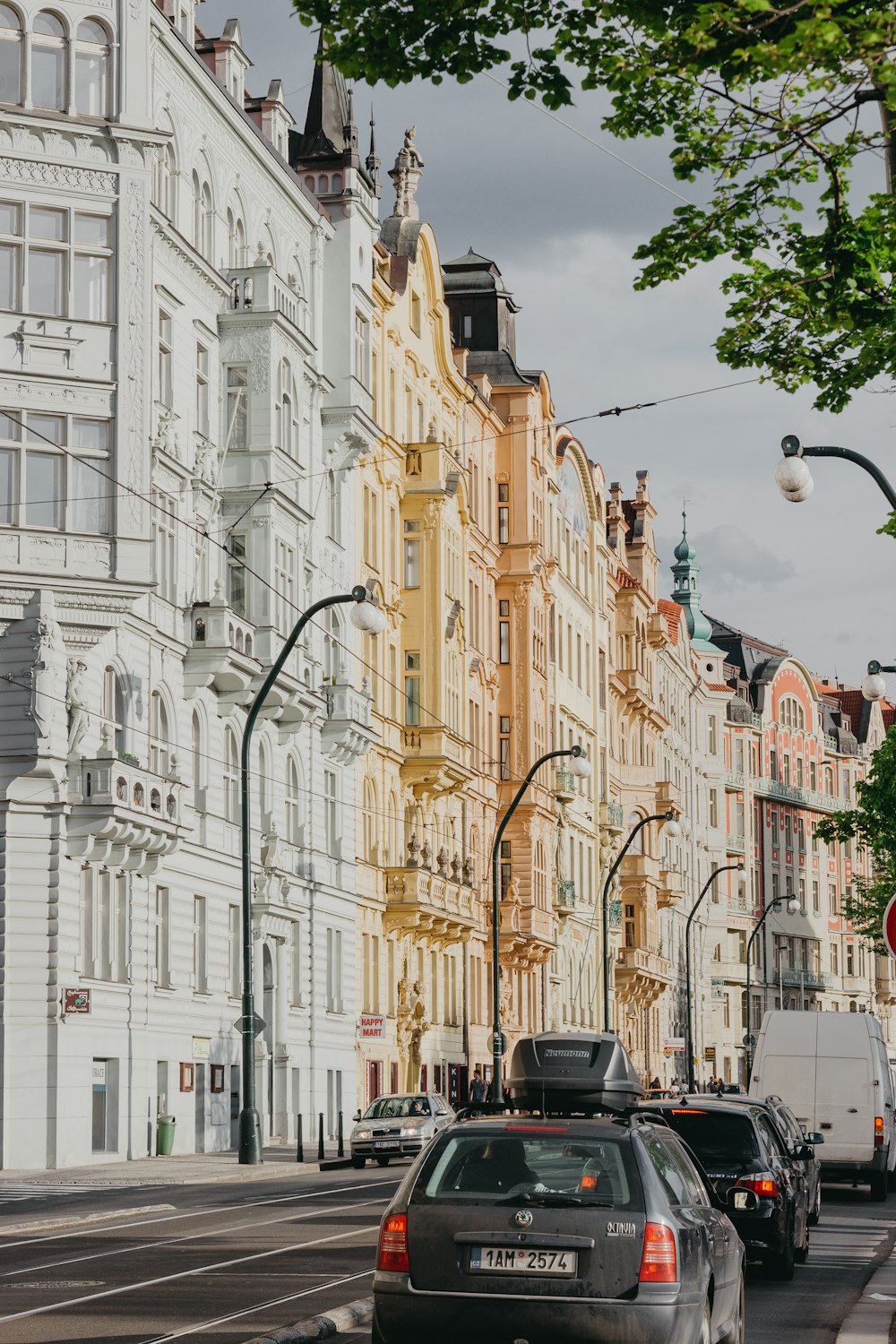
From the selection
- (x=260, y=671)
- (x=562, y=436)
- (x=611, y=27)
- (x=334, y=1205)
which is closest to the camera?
(x=611, y=27)

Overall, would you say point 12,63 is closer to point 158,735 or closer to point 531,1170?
point 158,735

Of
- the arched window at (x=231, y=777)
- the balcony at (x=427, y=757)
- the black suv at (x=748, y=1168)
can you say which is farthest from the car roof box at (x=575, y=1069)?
the balcony at (x=427, y=757)

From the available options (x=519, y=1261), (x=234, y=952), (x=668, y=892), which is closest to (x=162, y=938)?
(x=234, y=952)

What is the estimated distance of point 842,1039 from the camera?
3425cm

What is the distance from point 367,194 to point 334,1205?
3631cm

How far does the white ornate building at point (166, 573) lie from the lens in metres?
38.5

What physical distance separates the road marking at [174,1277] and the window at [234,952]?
77.6 ft

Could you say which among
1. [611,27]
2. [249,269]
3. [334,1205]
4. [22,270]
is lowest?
[334,1205]

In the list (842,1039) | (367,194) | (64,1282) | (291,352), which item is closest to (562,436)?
(367,194)

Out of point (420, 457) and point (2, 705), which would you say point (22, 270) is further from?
point (420, 457)

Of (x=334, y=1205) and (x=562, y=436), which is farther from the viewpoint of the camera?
(x=562, y=436)

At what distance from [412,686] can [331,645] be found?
9.07 m

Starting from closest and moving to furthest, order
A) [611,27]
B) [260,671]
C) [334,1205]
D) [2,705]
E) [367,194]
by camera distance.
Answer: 1. [611,27]
2. [334,1205]
3. [2,705]
4. [260,671]
5. [367,194]

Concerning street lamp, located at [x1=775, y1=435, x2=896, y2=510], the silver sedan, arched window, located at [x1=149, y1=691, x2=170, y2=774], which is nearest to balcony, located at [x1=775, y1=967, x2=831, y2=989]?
the silver sedan
